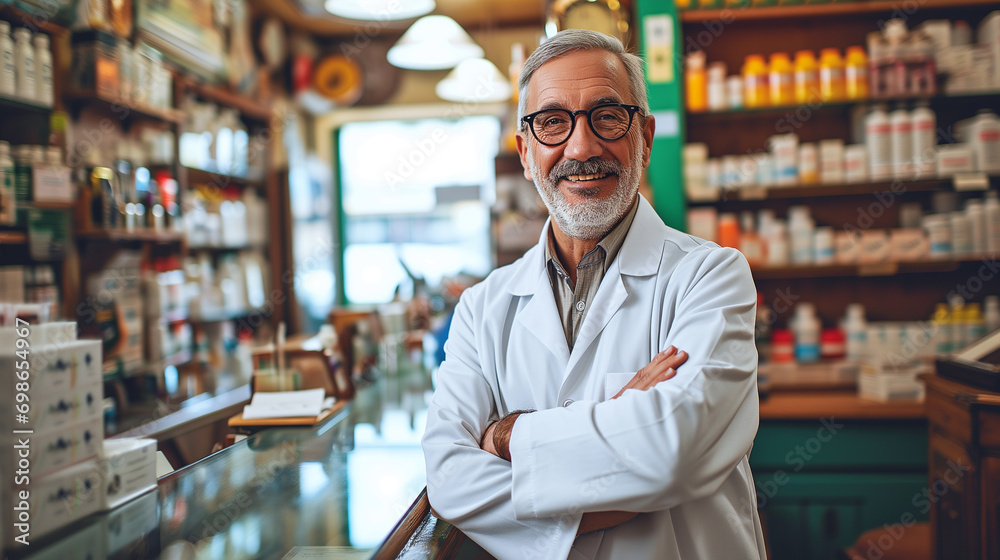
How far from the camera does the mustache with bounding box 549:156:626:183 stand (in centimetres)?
123

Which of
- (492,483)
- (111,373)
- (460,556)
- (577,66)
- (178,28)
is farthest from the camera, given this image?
(178,28)

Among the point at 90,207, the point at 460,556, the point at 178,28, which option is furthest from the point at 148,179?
the point at 460,556

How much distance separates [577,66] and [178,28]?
318 centimetres

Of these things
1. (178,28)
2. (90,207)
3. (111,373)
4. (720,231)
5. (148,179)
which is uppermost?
(178,28)

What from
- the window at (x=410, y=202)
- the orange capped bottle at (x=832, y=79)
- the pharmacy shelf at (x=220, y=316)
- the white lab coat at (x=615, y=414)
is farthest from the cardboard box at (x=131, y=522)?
the window at (x=410, y=202)

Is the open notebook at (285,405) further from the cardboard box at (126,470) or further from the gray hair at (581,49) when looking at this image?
the gray hair at (581,49)

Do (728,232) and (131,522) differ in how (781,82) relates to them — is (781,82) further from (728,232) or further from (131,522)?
(131,522)

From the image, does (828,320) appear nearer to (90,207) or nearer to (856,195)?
(856,195)

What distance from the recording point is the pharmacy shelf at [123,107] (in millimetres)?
2740

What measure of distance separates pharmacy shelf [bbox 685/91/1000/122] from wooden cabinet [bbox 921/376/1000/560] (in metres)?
1.36

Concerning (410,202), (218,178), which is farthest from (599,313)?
(410,202)

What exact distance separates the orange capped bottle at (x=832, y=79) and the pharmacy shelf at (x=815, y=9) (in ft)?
0.88

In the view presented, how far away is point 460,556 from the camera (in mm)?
1411

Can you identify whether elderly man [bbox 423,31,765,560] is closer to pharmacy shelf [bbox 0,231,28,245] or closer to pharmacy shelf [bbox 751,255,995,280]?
pharmacy shelf [bbox 751,255,995,280]
